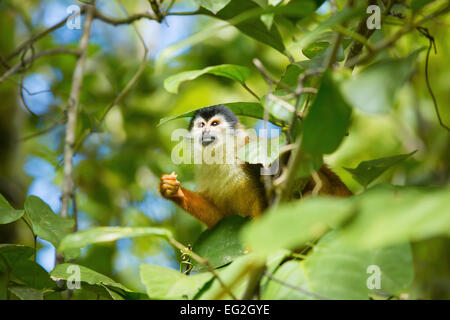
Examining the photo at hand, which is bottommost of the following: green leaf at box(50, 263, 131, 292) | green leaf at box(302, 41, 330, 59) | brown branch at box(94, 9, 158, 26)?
green leaf at box(50, 263, 131, 292)

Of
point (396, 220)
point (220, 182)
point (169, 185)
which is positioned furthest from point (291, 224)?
point (220, 182)

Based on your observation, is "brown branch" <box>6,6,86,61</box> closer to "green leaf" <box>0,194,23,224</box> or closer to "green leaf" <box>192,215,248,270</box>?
"green leaf" <box>0,194,23,224</box>

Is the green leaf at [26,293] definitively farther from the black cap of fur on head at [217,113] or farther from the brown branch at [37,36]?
Answer: the black cap of fur on head at [217,113]

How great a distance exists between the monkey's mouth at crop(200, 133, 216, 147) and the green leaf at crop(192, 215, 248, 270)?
4.21 feet

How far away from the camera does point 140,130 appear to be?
234 inches

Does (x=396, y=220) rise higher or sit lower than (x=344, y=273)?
higher

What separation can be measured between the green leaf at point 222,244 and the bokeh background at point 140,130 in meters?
2.43

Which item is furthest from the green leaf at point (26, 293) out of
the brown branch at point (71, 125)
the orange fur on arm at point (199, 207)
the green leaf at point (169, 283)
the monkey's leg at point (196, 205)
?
the orange fur on arm at point (199, 207)

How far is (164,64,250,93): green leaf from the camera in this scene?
1859mm

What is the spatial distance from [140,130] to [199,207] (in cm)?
265

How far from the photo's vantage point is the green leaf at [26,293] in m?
1.88

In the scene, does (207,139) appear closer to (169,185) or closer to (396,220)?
(169,185)

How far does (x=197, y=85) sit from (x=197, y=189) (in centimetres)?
Result: 279

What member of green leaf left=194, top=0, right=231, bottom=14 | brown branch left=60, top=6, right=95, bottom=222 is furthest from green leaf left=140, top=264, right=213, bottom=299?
brown branch left=60, top=6, right=95, bottom=222
